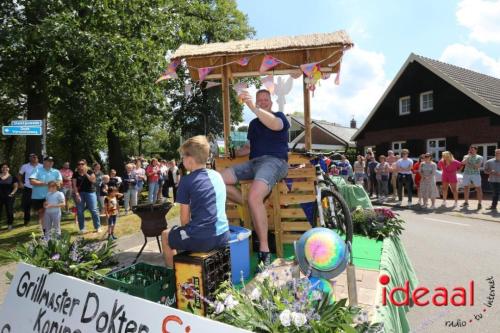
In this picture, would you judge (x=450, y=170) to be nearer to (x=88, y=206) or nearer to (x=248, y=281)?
(x=248, y=281)

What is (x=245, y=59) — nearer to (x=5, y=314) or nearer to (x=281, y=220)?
(x=281, y=220)

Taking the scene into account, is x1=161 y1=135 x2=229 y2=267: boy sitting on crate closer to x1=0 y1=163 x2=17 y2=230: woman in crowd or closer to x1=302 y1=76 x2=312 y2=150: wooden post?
x1=302 y1=76 x2=312 y2=150: wooden post

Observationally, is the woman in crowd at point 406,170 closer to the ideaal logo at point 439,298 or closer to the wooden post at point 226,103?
the ideaal logo at point 439,298

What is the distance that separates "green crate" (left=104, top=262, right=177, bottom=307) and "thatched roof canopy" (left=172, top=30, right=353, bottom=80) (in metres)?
3.38

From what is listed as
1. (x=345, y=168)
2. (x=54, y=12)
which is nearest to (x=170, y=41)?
(x=54, y=12)

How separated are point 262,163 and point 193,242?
1.65 meters

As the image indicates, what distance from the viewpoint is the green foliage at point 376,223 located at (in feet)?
17.1

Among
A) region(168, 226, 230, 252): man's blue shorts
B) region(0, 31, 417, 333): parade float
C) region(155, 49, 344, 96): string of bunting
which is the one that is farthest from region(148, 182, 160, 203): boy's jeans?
region(168, 226, 230, 252): man's blue shorts

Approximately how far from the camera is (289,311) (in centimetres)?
204

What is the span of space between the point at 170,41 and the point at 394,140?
15.9 metres

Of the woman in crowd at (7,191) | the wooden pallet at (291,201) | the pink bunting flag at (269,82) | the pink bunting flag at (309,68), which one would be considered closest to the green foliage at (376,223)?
the wooden pallet at (291,201)

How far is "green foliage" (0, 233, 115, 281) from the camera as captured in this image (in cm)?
317

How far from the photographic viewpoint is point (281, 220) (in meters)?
4.93

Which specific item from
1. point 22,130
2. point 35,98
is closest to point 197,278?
point 22,130
